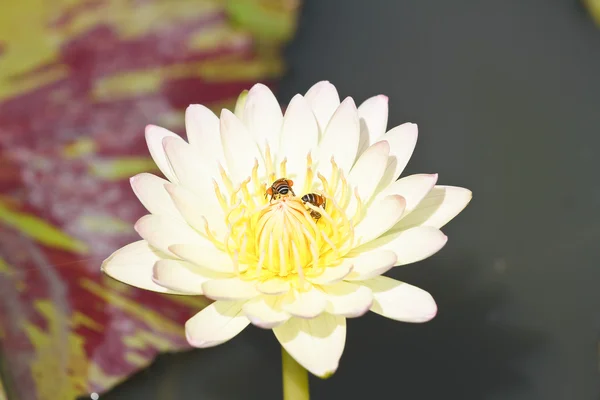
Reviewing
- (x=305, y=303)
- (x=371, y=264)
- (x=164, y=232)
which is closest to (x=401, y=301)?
(x=371, y=264)

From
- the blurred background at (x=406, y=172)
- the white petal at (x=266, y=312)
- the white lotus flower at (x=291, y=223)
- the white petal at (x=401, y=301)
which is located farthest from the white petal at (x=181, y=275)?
the blurred background at (x=406, y=172)

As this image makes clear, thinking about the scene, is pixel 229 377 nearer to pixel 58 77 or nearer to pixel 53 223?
pixel 53 223

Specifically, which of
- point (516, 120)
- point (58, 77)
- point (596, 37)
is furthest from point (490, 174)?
point (58, 77)

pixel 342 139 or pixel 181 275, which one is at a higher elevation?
pixel 342 139

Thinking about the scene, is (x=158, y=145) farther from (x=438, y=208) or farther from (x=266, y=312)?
(x=438, y=208)

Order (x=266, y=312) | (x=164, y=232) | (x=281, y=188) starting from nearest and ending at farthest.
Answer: (x=266, y=312), (x=164, y=232), (x=281, y=188)

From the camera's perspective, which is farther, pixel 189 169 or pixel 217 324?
pixel 189 169

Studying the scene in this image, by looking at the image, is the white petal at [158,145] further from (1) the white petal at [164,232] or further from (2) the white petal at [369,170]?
(2) the white petal at [369,170]

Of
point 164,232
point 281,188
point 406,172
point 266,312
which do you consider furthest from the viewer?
point 406,172
